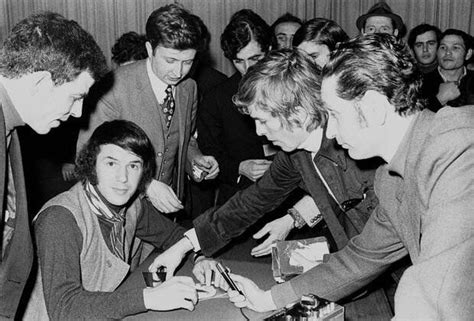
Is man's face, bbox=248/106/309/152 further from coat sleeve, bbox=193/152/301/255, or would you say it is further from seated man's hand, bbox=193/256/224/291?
seated man's hand, bbox=193/256/224/291

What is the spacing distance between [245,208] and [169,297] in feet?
2.30

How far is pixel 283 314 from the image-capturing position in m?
1.37

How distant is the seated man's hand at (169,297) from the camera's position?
71.4 inches

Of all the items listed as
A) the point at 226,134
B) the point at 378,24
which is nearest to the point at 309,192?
the point at 226,134

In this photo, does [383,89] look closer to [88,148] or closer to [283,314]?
[283,314]

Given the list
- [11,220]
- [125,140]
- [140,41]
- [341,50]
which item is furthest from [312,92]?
[140,41]

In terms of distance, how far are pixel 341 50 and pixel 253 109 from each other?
25.7 inches

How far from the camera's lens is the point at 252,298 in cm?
185

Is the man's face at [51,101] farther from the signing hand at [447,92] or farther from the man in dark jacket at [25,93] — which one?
the signing hand at [447,92]

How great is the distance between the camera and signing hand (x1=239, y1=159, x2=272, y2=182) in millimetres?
3191

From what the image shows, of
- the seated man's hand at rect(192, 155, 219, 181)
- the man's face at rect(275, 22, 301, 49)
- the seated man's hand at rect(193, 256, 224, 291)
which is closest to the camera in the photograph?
the seated man's hand at rect(193, 256, 224, 291)

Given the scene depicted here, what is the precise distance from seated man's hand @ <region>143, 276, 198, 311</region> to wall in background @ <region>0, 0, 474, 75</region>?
4812 millimetres

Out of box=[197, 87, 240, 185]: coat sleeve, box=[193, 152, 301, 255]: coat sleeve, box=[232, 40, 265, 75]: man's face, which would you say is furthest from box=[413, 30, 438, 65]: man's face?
box=[193, 152, 301, 255]: coat sleeve

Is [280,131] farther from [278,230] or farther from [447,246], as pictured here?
[447,246]
